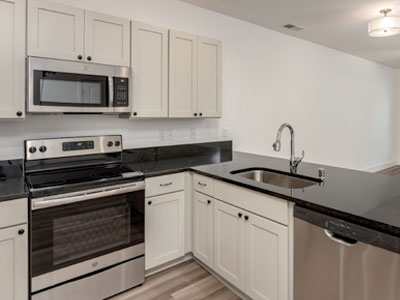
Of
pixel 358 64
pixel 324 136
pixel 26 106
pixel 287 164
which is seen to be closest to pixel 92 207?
pixel 26 106

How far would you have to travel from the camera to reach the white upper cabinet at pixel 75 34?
6.42 feet

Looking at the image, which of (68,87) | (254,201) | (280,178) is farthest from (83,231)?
(280,178)

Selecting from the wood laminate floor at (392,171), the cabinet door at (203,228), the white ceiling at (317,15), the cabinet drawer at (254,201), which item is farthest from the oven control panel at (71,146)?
the wood laminate floor at (392,171)

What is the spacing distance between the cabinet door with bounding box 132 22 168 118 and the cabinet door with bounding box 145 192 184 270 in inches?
30.9

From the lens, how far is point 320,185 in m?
1.81

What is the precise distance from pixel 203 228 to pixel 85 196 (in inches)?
40.5

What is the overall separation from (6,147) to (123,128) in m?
0.95

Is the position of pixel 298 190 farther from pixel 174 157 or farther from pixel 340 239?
pixel 174 157

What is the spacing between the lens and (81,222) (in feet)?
6.23

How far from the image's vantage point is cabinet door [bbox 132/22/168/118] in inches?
95.8

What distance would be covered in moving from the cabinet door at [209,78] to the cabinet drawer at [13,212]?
69.0 inches

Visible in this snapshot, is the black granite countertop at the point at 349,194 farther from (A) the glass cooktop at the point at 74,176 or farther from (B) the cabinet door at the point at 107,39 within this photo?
(B) the cabinet door at the point at 107,39

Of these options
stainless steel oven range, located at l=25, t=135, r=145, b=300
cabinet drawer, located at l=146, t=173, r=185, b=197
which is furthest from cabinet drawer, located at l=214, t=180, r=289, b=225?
stainless steel oven range, located at l=25, t=135, r=145, b=300

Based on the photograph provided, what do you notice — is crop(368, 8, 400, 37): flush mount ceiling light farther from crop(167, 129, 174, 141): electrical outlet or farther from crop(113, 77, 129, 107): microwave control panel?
crop(113, 77, 129, 107): microwave control panel
